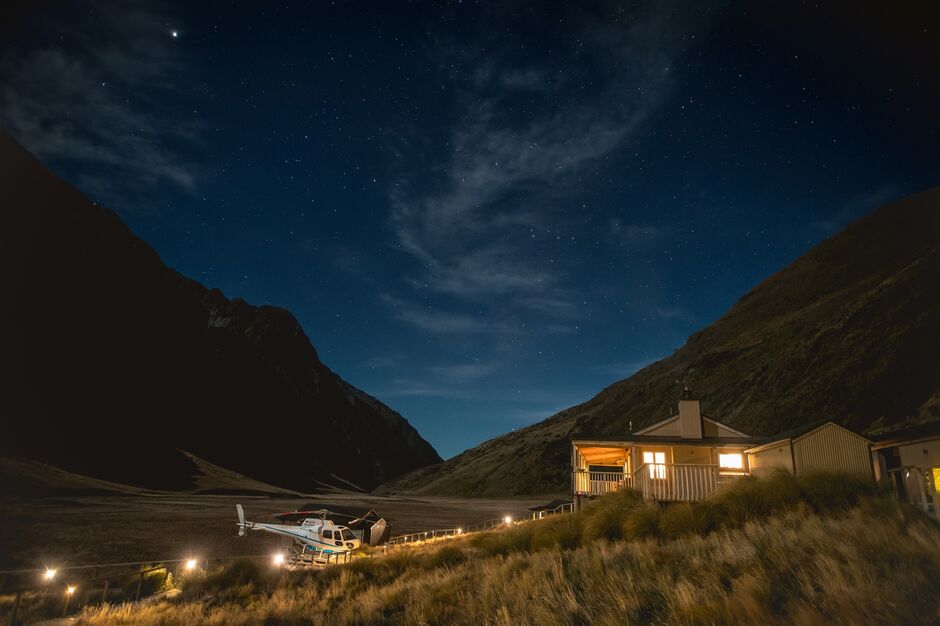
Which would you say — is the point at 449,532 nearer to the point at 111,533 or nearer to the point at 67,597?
the point at 111,533

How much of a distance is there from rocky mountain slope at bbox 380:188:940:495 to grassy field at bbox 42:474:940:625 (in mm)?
19949

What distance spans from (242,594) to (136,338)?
135965 mm

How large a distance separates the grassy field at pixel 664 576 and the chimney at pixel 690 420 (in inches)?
541

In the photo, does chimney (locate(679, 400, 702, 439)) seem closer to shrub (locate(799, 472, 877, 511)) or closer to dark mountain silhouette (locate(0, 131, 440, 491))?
shrub (locate(799, 472, 877, 511))

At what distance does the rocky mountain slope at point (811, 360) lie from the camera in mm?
61969

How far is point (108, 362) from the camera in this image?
374ft

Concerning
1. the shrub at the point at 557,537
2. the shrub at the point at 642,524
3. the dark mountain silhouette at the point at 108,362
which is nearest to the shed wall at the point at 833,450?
the shrub at the point at 642,524

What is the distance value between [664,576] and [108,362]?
13511 centimetres

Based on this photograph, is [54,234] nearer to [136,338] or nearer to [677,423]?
[136,338]

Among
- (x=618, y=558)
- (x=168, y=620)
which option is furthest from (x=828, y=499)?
(x=168, y=620)

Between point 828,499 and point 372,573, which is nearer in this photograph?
point 828,499

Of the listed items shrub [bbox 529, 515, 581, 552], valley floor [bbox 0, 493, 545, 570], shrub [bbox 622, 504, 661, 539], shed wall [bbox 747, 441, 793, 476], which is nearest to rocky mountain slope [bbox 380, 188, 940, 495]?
shed wall [bbox 747, 441, 793, 476]

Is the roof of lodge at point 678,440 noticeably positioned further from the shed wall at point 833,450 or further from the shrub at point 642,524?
the shrub at point 642,524

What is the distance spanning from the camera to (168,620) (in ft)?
34.0
